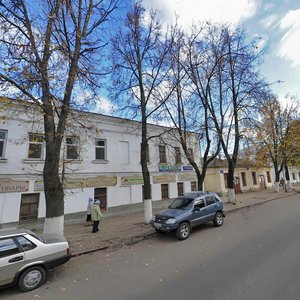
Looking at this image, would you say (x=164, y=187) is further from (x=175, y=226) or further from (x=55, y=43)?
(x=55, y=43)

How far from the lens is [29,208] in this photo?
11586mm

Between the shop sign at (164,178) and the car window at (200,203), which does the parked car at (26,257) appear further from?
the shop sign at (164,178)

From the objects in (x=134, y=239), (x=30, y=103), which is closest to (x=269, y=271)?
(x=134, y=239)

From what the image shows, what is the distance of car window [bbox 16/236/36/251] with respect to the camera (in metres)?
5.18

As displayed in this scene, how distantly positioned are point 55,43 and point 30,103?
9.28 feet

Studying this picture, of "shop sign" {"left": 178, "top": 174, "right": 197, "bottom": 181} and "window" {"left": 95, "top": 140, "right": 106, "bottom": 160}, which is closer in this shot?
"window" {"left": 95, "top": 140, "right": 106, "bottom": 160}

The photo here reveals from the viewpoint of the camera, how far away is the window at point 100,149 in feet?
48.2

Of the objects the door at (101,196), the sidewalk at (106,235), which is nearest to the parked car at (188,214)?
the sidewalk at (106,235)

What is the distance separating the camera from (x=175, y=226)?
27.5 feet

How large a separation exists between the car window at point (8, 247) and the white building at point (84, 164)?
4838mm

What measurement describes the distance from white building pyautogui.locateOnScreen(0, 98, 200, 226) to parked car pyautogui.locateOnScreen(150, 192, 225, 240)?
4247mm

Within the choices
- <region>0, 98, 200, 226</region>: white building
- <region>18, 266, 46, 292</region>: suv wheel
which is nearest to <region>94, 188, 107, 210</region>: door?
<region>0, 98, 200, 226</region>: white building

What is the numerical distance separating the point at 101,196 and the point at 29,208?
4.39 meters

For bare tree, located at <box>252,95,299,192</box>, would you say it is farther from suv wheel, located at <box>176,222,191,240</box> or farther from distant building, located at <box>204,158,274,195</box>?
suv wheel, located at <box>176,222,191,240</box>
